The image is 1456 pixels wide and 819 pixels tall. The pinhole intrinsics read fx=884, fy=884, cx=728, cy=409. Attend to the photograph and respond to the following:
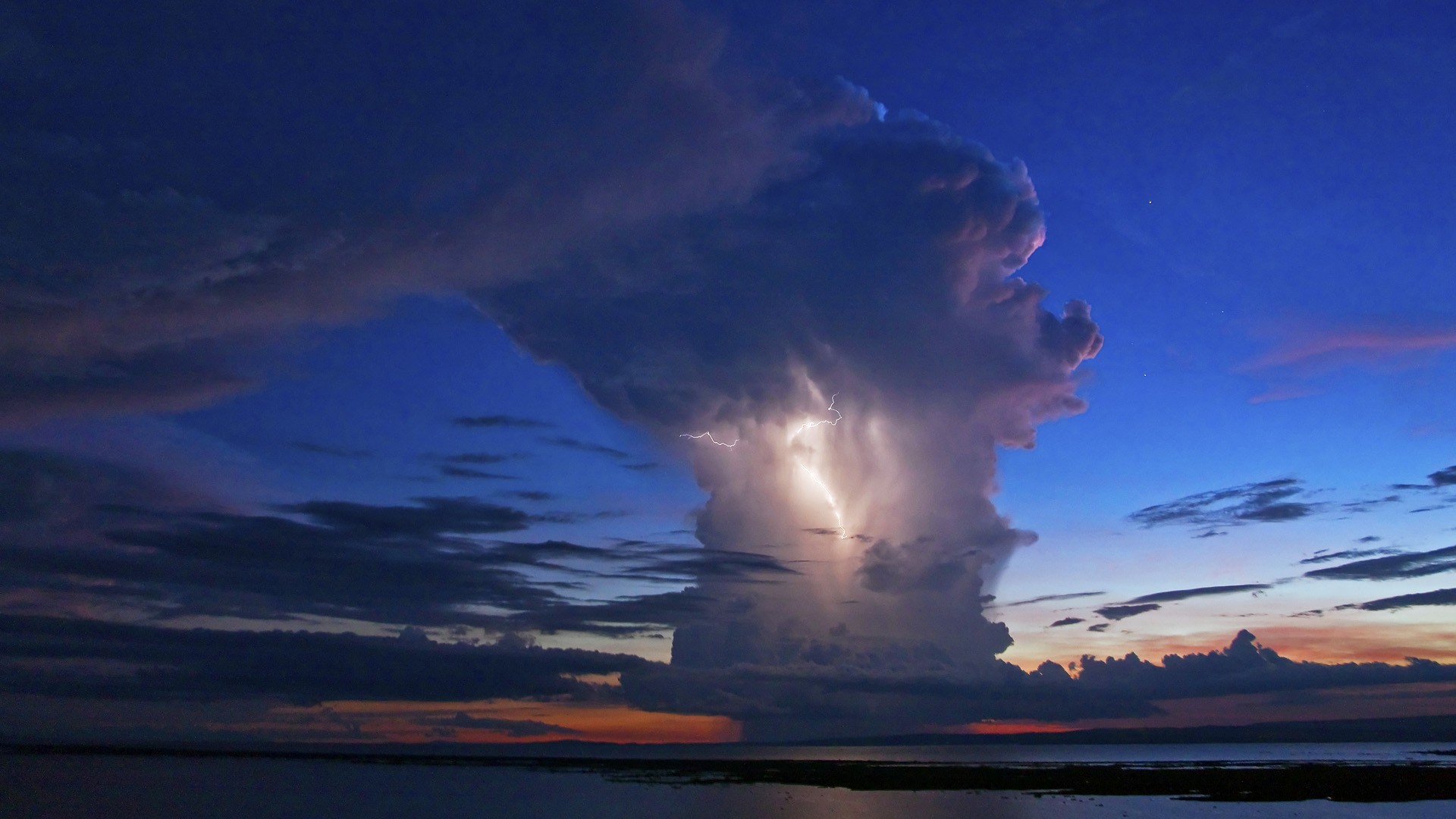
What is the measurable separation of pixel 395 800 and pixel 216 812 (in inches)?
859

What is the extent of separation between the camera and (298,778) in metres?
176

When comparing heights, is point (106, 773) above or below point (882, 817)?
below

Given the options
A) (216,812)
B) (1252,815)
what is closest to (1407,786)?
(1252,815)

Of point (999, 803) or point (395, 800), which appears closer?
point (999, 803)

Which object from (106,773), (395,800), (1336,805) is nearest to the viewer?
(1336,805)

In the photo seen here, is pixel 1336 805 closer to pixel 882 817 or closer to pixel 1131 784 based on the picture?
pixel 1131 784

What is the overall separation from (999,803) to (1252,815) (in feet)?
82.6

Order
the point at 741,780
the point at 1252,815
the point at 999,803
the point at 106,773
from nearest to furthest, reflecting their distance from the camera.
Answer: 1. the point at 1252,815
2. the point at 999,803
3. the point at 741,780
4. the point at 106,773

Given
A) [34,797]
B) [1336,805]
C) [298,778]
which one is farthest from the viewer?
[298,778]

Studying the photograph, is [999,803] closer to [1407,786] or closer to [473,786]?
[1407,786]

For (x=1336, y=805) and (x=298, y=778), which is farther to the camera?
(x=298, y=778)

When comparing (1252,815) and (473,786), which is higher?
(1252,815)

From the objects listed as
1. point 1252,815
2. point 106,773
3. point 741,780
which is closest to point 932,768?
point 741,780

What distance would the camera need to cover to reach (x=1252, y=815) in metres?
82.1
